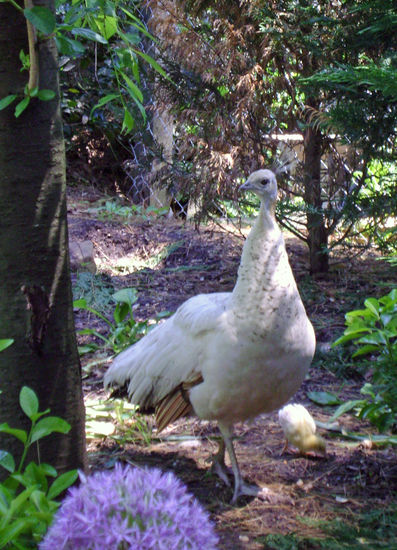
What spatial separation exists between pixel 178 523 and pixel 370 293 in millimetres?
3201

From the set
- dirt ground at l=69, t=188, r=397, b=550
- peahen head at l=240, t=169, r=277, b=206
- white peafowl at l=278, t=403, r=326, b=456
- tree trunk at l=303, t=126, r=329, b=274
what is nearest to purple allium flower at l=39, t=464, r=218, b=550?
dirt ground at l=69, t=188, r=397, b=550

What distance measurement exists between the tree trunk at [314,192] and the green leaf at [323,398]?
4.67 ft

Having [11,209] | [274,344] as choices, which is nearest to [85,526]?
[11,209]

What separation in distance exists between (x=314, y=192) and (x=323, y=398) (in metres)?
1.76

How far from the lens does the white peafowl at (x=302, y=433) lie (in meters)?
2.72

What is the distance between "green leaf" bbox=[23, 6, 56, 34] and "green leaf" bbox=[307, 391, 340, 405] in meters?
2.34

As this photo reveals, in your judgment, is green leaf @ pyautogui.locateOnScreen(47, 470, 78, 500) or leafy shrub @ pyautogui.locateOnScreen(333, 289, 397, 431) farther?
leafy shrub @ pyautogui.locateOnScreen(333, 289, 397, 431)

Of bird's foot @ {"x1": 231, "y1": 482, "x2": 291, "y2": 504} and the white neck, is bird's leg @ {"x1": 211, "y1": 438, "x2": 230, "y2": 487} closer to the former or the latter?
bird's foot @ {"x1": 231, "y1": 482, "x2": 291, "y2": 504}

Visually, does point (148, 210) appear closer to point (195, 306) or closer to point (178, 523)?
point (195, 306)

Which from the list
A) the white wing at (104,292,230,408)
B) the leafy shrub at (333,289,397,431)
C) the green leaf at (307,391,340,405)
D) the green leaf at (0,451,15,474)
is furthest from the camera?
the green leaf at (307,391,340,405)

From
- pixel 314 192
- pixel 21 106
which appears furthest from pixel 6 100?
pixel 314 192

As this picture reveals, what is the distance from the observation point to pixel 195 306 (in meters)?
2.79

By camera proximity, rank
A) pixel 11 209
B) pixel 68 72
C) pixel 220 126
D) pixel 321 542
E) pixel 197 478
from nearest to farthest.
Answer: pixel 11 209, pixel 321 542, pixel 197 478, pixel 220 126, pixel 68 72

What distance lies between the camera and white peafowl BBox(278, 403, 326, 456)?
8.93ft
